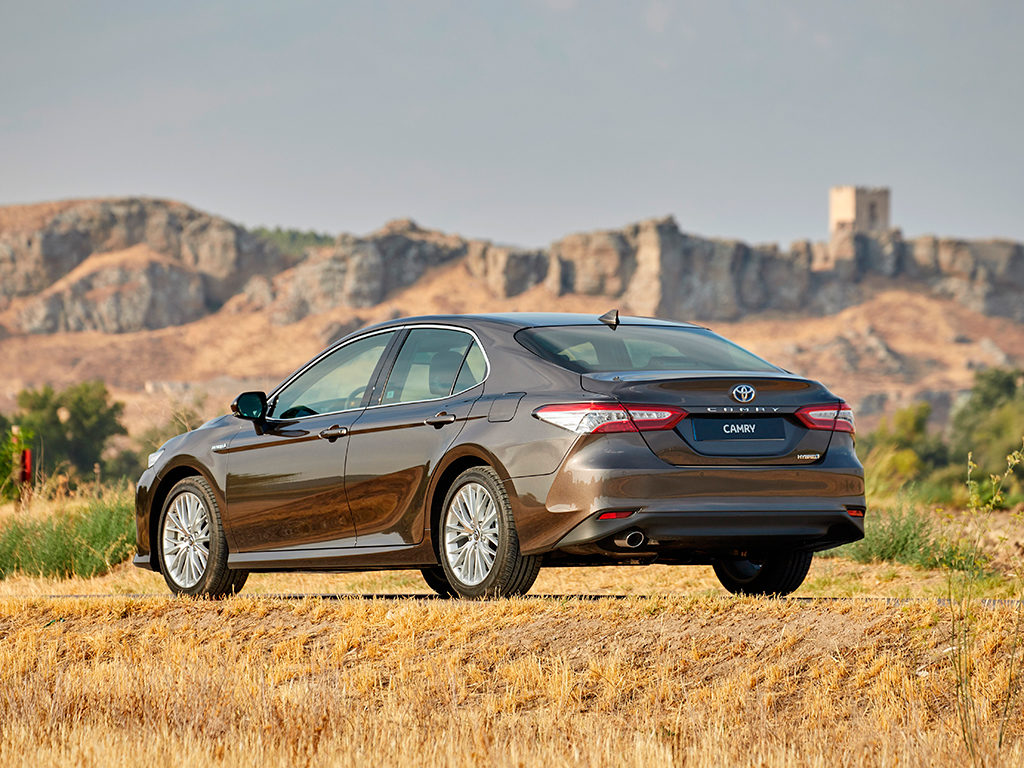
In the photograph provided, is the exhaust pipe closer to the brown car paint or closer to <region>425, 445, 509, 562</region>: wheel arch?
the brown car paint

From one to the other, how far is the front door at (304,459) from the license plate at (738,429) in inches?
88.8

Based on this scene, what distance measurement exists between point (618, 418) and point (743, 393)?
2.24 feet

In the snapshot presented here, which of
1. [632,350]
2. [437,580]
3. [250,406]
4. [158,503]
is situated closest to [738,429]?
[632,350]

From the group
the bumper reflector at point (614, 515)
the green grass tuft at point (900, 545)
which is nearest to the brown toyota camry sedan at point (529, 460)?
the bumper reflector at point (614, 515)

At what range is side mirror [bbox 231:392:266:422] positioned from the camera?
9055mm

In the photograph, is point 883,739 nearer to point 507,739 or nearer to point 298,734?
point 507,739

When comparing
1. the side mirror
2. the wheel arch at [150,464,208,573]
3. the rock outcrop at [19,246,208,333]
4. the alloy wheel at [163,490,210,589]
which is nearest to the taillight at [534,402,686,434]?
the side mirror

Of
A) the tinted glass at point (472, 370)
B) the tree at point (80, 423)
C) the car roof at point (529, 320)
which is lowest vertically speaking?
the tree at point (80, 423)

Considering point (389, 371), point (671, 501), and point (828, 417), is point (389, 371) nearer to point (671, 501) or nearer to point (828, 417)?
point (671, 501)

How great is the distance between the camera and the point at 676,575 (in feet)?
38.7

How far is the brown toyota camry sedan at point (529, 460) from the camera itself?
710 cm

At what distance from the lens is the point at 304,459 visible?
28.9ft

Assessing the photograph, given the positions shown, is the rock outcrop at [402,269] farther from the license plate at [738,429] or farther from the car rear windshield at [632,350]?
the license plate at [738,429]

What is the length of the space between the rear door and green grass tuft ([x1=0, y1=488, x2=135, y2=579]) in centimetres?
595
